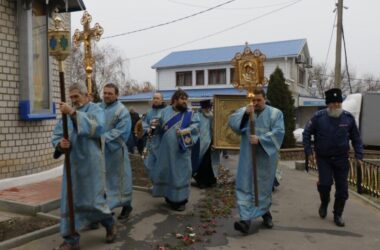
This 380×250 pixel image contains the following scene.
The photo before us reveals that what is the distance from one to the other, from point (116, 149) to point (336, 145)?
3048mm

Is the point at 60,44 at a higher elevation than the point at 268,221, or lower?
higher

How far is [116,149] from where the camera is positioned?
6.04m

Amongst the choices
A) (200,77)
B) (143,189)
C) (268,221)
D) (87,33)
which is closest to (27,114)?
(87,33)

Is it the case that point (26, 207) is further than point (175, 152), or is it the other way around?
point (175, 152)

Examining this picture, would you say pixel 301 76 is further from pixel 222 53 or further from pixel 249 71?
pixel 249 71

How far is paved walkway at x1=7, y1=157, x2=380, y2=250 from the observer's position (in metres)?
5.54

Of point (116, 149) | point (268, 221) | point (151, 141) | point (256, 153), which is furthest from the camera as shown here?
point (151, 141)

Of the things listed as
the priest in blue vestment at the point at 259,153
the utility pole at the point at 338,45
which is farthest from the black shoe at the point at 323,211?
the utility pole at the point at 338,45

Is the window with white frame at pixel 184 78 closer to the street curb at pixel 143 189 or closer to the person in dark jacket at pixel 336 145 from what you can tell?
the street curb at pixel 143 189

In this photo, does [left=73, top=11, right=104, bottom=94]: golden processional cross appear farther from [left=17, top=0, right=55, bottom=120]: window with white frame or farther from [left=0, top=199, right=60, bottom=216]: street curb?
[left=0, top=199, right=60, bottom=216]: street curb

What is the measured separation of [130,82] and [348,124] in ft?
139

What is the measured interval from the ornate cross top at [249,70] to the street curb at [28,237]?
306cm

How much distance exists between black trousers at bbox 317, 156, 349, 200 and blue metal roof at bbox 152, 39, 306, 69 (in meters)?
22.4

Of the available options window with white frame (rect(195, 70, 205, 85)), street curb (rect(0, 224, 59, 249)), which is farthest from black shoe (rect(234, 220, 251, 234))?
A: window with white frame (rect(195, 70, 205, 85))
